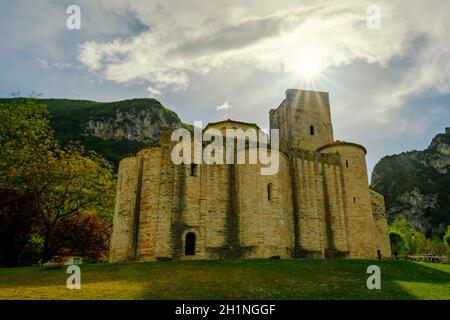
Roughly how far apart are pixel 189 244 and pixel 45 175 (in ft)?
44.4

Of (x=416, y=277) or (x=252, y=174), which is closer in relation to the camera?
(x=416, y=277)

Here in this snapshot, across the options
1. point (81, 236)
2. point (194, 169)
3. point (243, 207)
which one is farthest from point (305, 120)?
point (81, 236)

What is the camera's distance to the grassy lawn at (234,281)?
1448cm

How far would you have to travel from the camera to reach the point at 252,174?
28.9 m

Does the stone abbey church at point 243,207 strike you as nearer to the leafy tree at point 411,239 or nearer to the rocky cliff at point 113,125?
the leafy tree at point 411,239

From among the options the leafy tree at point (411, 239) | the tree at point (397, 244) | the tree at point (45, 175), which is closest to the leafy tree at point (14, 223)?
the tree at point (45, 175)

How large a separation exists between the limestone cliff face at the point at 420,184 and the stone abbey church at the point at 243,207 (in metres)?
90.0

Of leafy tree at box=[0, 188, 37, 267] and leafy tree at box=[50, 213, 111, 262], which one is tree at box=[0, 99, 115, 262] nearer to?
leafy tree at box=[50, 213, 111, 262]

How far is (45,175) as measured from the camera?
103 feet

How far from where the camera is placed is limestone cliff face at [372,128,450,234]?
113000mm

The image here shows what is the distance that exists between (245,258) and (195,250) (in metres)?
3.55

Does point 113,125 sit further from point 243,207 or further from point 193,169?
point 243,207
